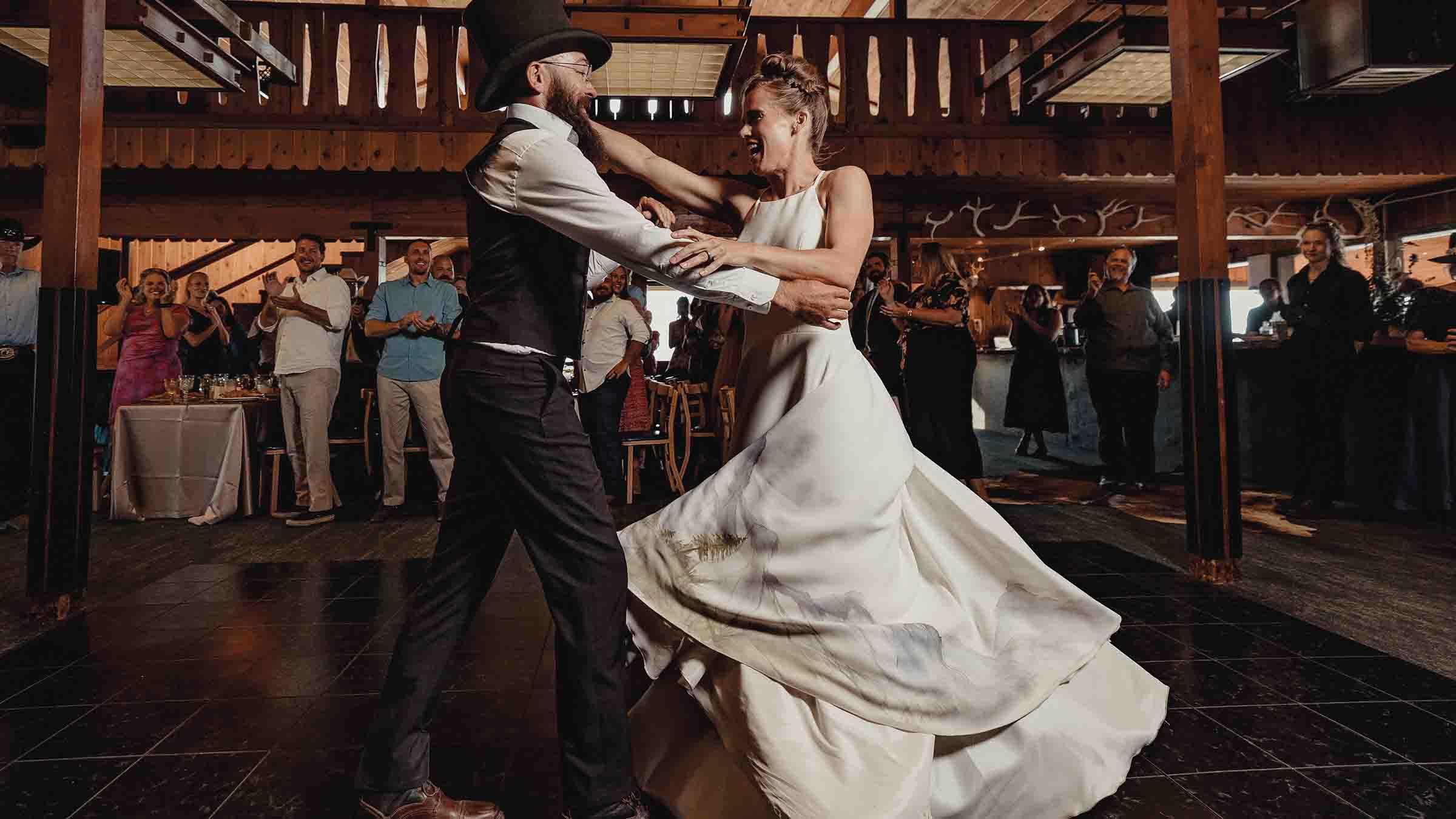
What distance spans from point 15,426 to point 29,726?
13.4ft

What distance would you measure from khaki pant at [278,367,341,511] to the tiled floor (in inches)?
80.8

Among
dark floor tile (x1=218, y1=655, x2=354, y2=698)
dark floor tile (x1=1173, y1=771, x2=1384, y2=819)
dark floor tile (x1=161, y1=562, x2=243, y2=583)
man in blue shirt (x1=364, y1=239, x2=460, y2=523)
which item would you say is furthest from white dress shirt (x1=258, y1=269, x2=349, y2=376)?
dark floor tile (x1=1173, y1=771, x2=1384, y2=819)

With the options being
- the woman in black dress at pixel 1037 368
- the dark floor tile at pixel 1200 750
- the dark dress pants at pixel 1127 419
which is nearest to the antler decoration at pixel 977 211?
the woman in black dress at pixel 1037 368

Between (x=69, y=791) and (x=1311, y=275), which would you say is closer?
(x=69, y=791)

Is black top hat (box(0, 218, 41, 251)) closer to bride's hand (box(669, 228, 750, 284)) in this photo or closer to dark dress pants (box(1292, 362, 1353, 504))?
bride's hand (box(669, 228, 750, 284))

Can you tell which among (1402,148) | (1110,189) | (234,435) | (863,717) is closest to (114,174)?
(234,435)

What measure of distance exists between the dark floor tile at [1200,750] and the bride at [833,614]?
0.34 feet

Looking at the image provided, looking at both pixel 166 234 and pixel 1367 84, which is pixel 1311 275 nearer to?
pixel 1367 84

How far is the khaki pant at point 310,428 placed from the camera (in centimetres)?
538

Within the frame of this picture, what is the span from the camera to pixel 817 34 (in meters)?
7.73

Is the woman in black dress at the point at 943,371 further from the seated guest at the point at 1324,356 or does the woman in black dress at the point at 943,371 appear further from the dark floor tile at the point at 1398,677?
the dark floor tile at the point at 1398,677

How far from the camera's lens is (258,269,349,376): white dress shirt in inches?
209

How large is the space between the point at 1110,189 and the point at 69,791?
9.29 metres

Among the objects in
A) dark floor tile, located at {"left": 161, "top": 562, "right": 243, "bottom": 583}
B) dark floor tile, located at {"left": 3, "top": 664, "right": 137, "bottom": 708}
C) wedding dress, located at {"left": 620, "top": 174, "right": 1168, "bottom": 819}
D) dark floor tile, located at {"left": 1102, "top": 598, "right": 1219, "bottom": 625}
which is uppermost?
wedding dress, located at {"left": 620, "top": 174, "right": 1168, "bottom": 819}
